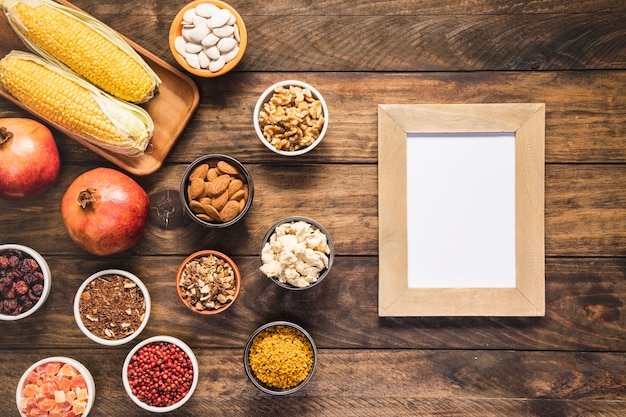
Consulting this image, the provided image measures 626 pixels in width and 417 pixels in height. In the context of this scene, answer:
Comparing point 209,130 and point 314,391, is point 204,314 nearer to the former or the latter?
point 314,391

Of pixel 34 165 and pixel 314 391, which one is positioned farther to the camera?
pixel 314 391

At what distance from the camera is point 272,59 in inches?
54.8

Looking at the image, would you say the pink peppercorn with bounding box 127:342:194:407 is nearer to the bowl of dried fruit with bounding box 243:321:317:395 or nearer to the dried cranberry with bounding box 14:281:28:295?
the bowl of dried fruit with bounding box 243:321:317:395

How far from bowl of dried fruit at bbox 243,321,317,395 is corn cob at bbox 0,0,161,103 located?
671 mm

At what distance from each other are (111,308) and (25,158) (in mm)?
420

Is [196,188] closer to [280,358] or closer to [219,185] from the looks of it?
[219,185]

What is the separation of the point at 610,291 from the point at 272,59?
109 centimetres

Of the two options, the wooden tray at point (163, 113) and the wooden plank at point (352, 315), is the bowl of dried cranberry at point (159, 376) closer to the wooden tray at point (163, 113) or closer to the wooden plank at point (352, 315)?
the wooden plank at point (352, 315)

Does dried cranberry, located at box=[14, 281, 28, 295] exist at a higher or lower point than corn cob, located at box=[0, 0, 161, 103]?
lower

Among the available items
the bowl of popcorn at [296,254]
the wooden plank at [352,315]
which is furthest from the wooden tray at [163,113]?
the bowl of popcorn at [296,254]

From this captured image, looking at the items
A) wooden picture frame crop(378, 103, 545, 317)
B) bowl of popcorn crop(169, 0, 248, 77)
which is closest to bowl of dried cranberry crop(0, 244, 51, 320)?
bowl of popcorn crop(169, 0, 248, 77)

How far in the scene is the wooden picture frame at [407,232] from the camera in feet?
4.48

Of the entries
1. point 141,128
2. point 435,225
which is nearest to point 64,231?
point 141,128

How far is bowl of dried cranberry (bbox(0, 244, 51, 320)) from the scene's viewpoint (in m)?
1.31
